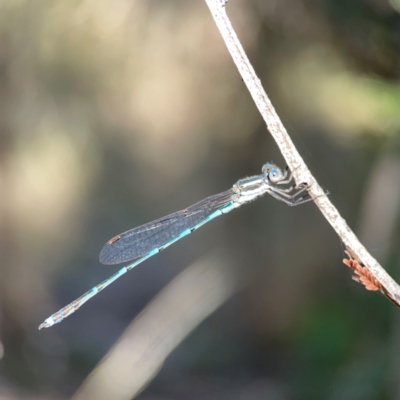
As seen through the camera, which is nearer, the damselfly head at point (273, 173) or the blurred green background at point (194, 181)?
the damselfly head at point (273, 173)

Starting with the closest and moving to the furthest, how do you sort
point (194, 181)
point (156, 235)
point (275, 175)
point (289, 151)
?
point (289, 151)
point (275, 175)
point (156, 235)
point (194, 181)

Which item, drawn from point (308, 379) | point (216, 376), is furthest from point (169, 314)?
point (308, 379)

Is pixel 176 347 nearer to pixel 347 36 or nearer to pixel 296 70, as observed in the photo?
pixel 296 70

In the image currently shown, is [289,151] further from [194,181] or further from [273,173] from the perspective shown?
[194,181]

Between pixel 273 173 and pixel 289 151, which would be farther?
pixel 273 173

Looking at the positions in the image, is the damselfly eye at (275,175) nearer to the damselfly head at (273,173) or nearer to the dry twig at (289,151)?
the damselfly head at (273,173)

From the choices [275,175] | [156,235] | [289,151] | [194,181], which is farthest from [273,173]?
[194,181]

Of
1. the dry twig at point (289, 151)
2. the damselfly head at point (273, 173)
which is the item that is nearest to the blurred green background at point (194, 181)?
the damselfly head at point (273, 173)
